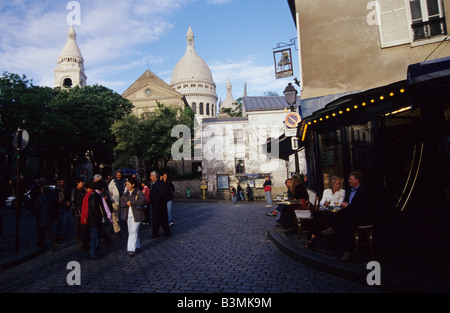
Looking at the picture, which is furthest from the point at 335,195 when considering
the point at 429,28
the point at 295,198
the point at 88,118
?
the point at 88,118

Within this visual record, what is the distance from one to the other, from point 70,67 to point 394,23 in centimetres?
6715

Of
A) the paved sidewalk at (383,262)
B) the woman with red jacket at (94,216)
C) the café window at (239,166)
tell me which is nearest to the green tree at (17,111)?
the café window at (239,166)

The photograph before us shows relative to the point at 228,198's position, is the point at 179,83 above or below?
above

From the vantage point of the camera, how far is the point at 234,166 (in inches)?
1347

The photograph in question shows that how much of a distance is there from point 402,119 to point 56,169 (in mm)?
41999

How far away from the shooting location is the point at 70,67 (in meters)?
63.5

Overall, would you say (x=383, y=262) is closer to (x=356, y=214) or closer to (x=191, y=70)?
(x=356, y=214)

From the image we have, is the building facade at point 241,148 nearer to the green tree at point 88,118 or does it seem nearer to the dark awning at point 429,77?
the green tree at point 88,118

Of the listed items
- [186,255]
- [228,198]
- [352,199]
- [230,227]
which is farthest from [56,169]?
[352,199]

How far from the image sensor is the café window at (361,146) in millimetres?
7156

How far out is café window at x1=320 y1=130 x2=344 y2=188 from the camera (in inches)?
335

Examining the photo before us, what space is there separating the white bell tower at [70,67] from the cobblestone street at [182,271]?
64.7 metres
